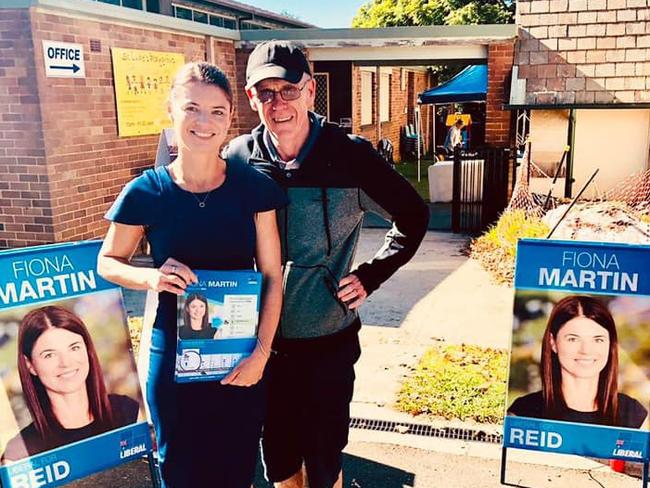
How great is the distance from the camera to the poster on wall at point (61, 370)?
9.30 ft

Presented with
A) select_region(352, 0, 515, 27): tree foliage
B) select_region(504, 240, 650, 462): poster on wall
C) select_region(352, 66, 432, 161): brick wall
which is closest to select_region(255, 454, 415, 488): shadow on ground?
select_region(504, 240, 650, 462): poster on wall

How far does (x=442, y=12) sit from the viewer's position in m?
22.2

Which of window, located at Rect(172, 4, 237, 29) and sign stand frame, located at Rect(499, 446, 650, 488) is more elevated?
window, located at Rect(172, 4, 237, 29)

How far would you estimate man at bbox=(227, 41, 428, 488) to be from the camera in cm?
248

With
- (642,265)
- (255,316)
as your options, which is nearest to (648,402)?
(642,265)

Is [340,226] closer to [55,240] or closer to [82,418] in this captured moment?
[82,418]

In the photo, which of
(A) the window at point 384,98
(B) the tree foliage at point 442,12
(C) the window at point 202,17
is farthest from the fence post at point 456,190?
(B) the tree foliage at point 442,12

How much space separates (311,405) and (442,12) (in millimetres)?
21737

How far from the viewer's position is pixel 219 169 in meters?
2.26

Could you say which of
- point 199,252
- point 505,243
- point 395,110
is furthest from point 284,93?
point 395,110

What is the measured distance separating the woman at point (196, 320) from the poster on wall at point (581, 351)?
1.52 m

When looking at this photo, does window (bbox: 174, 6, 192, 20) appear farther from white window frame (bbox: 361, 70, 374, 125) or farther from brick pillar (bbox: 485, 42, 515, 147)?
brick pillar (bbox: 485, 42, 515, 147)

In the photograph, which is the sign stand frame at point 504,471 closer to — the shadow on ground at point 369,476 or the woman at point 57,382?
the shadow on ground at point 369,476

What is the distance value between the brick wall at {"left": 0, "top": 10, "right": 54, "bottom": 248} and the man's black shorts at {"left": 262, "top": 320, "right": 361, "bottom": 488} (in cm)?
531
